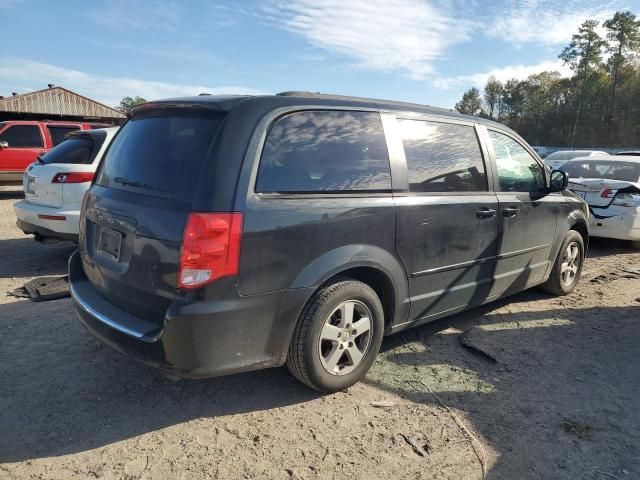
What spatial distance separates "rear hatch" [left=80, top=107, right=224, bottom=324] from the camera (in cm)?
249

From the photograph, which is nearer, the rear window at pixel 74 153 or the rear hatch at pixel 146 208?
the rear hatch at pixel 146 208

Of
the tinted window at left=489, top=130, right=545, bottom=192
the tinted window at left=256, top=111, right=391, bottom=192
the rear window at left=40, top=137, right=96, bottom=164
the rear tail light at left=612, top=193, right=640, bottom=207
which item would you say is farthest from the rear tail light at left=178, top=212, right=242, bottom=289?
the rear tail light at left=612, top=193, right=640, bottom=207

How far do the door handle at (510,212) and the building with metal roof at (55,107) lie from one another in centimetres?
3157

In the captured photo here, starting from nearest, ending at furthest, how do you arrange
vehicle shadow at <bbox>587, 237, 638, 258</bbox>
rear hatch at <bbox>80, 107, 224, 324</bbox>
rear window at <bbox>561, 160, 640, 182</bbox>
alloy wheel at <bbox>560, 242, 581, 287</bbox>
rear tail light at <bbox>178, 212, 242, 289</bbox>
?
rear tail light at <bbox>178, 212, 242, 289</bbox> → rear hatch at <bbox>80, 107, 224, 324</bbox> → alloy wheel at <bbox>560, 242, 581, 287</bbox> → vehicle shadow at <bbox>587, 237, 638, 258</bbox> → rear window at <bbox>561, 160, 640, 182</bbox>

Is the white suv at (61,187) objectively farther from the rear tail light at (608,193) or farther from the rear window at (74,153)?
the rear tail light at (608,193)

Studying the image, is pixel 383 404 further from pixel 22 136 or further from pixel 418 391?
pixel 22 136

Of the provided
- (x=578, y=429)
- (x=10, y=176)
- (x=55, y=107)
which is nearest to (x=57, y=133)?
(x=10, y=176)

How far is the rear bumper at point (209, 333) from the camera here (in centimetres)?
241

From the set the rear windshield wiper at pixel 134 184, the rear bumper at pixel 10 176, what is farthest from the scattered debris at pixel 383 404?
the rear bumper at pixel 10 176

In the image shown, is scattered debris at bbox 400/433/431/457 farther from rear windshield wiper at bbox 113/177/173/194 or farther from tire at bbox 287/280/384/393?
rear windshield wiper at bbox 113/177/173/194

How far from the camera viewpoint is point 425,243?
337cm

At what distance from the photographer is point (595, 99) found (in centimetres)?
5888

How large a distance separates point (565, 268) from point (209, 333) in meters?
4.21

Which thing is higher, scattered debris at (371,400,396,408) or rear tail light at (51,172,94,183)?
rear tail light at (51,172,94,183)
